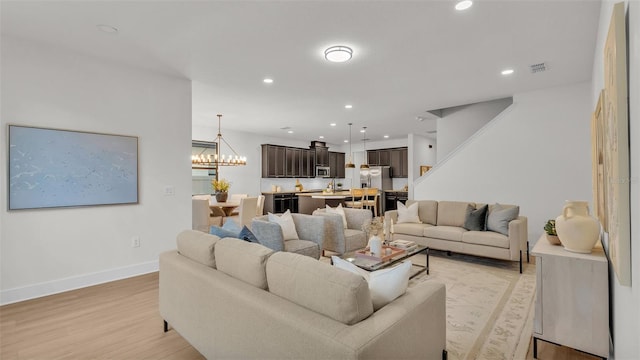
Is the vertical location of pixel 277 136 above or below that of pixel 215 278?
above

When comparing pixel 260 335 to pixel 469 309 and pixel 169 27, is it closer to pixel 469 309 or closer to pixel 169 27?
pixel 469 309

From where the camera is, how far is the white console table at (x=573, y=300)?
1.90 metres

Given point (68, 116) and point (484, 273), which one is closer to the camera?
point (68, 116)

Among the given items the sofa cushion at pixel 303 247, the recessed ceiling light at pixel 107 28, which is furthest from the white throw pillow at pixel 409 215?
the recessed ceiling light at pixel 107 28

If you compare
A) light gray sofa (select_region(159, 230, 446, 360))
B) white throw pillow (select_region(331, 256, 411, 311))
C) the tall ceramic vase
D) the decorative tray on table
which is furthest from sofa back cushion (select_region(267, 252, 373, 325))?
the decorative tray on table

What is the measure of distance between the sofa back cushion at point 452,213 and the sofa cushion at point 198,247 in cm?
388

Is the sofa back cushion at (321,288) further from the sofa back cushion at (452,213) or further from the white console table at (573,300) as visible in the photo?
the sofa back cushion at (452,213)

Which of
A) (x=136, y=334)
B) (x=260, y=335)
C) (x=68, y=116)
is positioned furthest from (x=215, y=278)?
(x=68, y=116)

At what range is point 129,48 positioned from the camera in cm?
318

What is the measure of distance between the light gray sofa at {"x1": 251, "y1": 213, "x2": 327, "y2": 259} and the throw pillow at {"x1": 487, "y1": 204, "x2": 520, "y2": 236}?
7.88ft

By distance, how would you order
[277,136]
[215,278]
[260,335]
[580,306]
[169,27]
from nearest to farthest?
[260,335] → [215,278] → [580,306] → [169,27] → [277,136]

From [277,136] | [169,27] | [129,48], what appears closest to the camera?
[169,27]

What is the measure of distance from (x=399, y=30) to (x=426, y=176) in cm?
374

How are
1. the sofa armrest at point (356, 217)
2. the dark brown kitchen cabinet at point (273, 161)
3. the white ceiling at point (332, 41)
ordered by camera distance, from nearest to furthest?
the white ceiling at point (332, 41) → the sofa armrest at point (356, 217) → the dark brown kitchen cabinet at point (273, 161)
